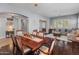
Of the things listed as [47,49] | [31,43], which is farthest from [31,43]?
[47,49]

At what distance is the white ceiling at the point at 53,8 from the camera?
213 centimetres

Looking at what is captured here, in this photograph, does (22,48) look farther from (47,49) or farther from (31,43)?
(47,49)

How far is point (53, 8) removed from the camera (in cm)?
217

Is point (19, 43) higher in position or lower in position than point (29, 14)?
lower

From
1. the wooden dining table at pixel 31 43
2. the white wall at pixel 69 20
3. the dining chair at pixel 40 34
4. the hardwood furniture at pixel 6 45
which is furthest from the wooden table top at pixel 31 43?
the white wall at pixel 69 20

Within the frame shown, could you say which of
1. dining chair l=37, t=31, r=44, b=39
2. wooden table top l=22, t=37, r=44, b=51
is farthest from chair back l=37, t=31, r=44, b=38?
wooden table top l=22, t=37, r=44, b=51

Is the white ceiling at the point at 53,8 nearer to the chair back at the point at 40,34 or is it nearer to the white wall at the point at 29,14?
the white wall at the point at 29,14

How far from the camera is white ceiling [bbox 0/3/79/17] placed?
2.13 meters

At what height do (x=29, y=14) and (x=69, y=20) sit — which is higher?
(x=29, y=14)

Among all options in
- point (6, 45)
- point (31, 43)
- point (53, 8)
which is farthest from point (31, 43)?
point (53, 8)

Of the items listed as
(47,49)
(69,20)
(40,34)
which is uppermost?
(69,20)

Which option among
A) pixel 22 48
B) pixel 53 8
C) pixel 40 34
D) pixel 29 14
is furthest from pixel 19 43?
pixel 53 8

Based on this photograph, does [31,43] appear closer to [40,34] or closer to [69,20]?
[40,34]

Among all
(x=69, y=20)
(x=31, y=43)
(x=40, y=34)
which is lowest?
(x=31, y=43)
